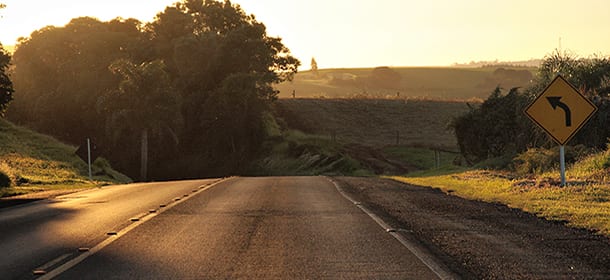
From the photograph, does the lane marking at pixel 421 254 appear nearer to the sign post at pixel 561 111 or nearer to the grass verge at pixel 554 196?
the grass verge at pixel 554 196

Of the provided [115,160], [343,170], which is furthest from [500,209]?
[115,160]

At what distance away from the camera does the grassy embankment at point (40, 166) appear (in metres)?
31.2

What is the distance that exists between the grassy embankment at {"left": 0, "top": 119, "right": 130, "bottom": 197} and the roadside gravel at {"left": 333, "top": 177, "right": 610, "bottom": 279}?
15.6 meters

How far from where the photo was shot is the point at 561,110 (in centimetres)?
1962

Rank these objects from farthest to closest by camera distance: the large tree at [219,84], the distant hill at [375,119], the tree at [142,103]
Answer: the distant hill at [375,119]
the large tree at [219,84]
the tree at [142,103]

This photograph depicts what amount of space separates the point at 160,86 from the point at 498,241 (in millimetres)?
48183

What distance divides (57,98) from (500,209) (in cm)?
5610

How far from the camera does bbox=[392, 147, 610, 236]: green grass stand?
1382 cm

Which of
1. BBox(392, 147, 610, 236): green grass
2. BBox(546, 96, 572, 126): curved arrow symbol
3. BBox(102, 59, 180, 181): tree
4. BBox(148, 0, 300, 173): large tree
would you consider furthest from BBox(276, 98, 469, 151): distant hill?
BBox(546, 96, 572, 126): curved arrow symbol

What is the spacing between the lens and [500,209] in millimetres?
16172

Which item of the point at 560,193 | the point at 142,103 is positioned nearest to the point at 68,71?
the point at 142,103

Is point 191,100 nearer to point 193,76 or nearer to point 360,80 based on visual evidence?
point 193,76

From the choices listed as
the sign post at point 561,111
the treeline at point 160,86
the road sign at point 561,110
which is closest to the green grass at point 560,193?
the sign post at point 561,111

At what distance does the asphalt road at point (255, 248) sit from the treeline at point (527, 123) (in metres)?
12.0
